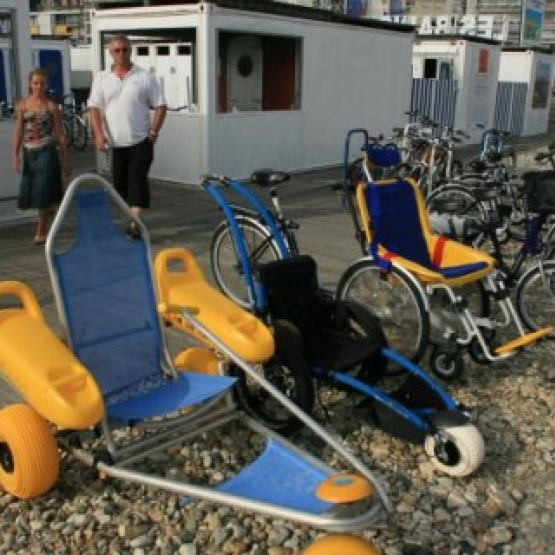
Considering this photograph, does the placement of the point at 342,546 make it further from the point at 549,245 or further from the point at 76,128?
the point at 76,128

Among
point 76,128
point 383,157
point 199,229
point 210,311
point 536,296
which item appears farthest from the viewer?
point 76,128

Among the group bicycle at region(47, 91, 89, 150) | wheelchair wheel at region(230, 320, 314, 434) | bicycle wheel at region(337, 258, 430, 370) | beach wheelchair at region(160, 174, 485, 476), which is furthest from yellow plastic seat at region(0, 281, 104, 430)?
bicycle at region(47, 91, 89, 150)

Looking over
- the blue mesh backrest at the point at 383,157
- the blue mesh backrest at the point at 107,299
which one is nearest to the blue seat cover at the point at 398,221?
the blue mesh backrest at the point at 107,299

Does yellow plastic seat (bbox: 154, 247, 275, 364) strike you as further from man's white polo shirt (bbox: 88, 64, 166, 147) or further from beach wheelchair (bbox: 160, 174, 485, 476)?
man's white polo shirt (bbox: 88, 64, 166, 147)

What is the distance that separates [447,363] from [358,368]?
2.16 feet

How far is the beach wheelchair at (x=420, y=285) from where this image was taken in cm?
409

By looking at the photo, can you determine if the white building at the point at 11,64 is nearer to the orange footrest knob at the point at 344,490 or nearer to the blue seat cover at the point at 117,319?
the blue seat cover at the point at 117,319

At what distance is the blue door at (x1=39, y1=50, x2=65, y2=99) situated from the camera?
17.4 m

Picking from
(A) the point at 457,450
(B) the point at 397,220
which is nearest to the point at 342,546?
(A) the point at 457,450

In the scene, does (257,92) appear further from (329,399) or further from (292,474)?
(292,474)

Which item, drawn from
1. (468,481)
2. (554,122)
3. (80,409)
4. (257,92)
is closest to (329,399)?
(468,481)

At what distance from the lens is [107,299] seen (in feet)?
10.5

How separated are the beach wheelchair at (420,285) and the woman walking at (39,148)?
264 centimetres

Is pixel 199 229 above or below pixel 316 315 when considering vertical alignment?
below
